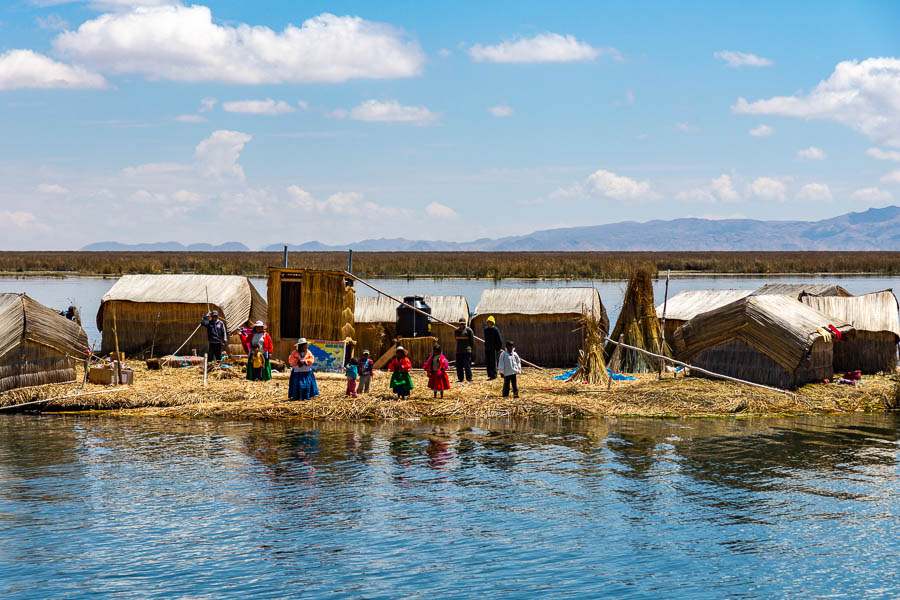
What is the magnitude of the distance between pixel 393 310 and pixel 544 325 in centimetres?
442

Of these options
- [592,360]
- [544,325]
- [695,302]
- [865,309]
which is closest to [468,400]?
[592,360]

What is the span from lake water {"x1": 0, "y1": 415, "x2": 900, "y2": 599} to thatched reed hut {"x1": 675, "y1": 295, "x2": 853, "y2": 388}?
266cm

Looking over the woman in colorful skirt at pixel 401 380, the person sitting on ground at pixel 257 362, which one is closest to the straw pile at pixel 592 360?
the woman in colorful skirt at pixel 401 380

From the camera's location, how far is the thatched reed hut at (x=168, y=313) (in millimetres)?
28297

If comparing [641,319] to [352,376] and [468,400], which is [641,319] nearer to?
[468,400]

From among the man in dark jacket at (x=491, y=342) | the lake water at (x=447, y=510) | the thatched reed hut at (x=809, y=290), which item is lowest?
the lake water at (x=447, y=510)

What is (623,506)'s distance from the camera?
14.8m

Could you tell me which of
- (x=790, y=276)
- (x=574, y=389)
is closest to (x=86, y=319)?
(x=574, y=389)

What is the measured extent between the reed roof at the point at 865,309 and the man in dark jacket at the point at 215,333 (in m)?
16.5

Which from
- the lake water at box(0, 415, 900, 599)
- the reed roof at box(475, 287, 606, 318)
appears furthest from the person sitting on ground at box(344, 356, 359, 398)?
the reed roof at box(475, 287, 606, 318)

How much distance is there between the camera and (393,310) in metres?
27.7

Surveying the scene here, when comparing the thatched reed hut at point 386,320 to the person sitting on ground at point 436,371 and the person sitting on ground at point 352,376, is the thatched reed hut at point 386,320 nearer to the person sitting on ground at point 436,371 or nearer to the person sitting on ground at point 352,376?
the person sitting on ground at point 436,371

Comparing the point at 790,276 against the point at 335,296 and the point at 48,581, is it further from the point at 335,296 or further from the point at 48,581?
the point at 48,581

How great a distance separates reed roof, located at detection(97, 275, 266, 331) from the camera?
28344 mm
